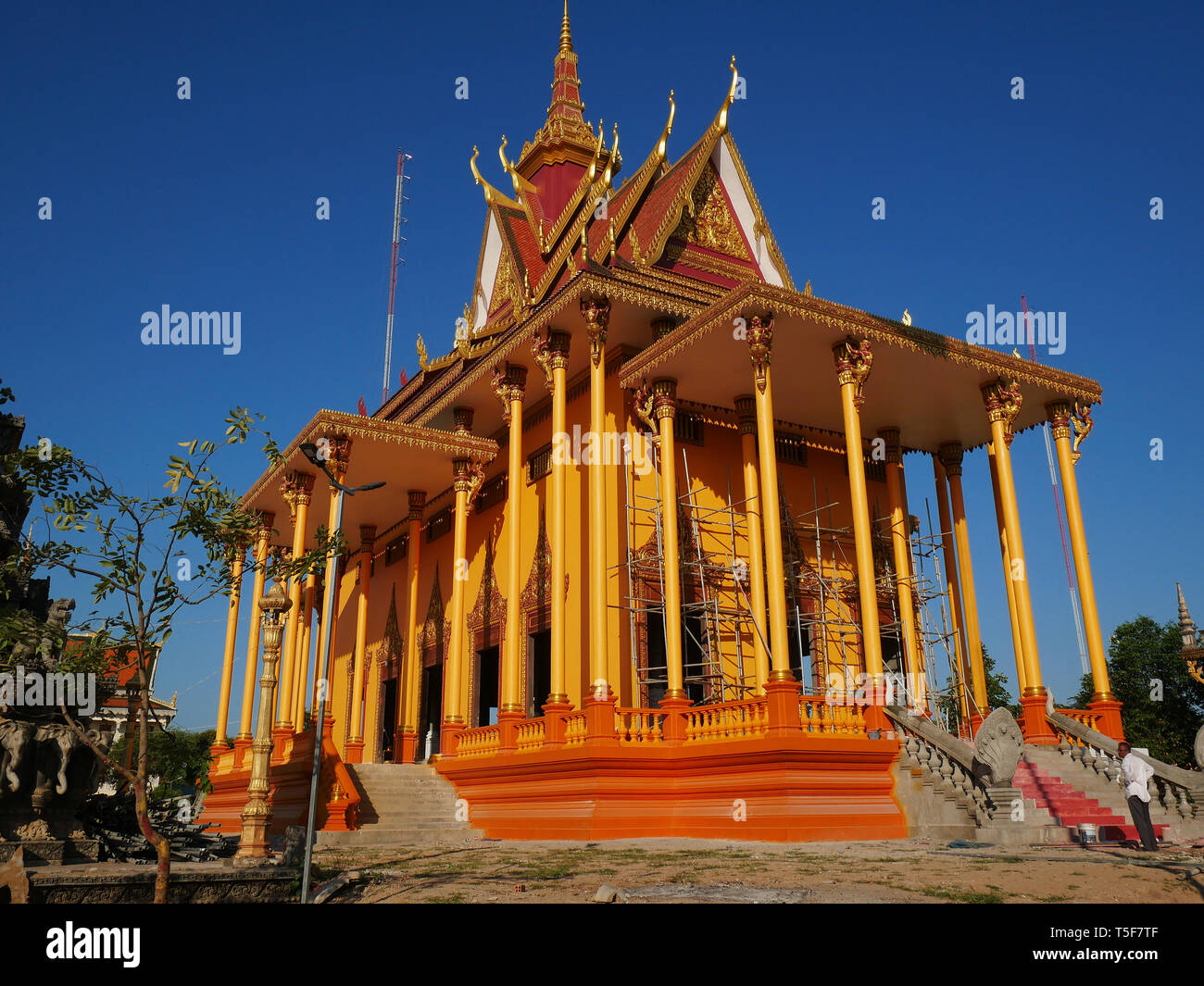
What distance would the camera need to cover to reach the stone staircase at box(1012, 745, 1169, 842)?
12.7 metres

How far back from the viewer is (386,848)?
42.3 ft

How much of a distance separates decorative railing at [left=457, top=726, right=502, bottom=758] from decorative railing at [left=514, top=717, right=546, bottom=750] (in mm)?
392

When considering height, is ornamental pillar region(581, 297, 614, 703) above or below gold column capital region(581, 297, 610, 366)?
below

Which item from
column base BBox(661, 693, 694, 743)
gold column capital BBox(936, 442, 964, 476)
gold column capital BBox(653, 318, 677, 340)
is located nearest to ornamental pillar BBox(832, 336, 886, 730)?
column base BBox(661, 693, 694, 743)

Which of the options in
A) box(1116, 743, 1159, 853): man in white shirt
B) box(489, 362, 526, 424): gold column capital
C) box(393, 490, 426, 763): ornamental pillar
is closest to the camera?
box(1116, 743, 1159, 853): man in white shirt

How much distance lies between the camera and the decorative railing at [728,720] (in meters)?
13.4

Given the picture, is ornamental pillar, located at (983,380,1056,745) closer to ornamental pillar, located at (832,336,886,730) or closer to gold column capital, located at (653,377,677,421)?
ornamental pillar, located at (832,336,886,730)

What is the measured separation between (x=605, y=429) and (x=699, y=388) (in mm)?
1880

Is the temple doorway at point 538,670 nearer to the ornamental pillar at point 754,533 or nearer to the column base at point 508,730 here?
the column base at point 508,730

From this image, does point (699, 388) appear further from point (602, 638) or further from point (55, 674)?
point (55, 674)

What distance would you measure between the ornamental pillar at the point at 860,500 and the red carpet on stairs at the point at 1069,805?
7.16 ft
